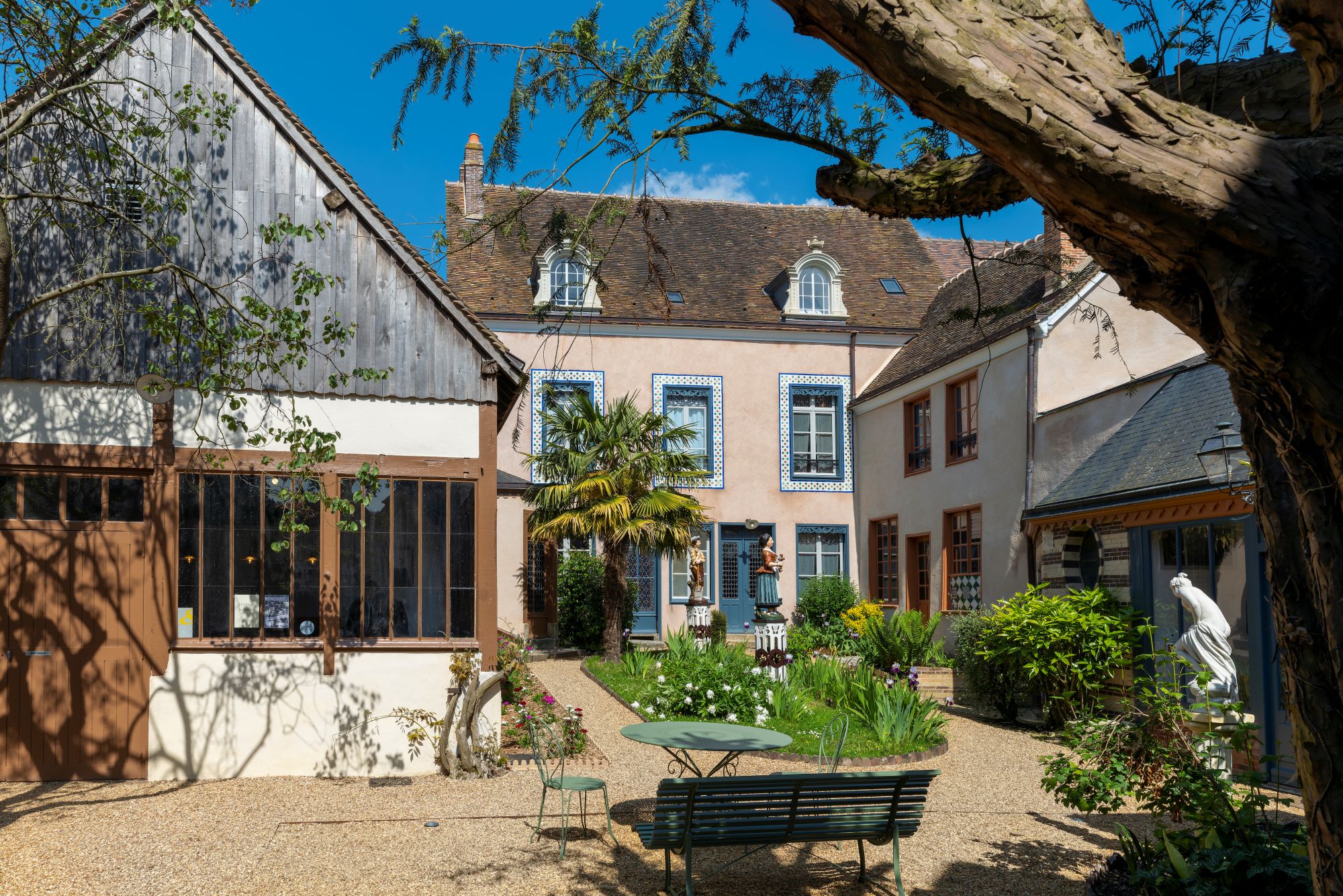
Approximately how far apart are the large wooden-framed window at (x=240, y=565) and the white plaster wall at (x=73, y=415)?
0.61 m

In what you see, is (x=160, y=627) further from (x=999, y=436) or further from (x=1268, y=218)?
(x=999, y=436)

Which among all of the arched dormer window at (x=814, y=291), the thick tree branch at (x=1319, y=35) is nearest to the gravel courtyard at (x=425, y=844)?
the thick tree branch at (x=1319, y=35)

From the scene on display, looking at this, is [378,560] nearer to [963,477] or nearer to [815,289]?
[963,477]

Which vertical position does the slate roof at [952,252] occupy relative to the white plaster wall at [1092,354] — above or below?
above

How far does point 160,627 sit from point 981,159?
7.74 meters

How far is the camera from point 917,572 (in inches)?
799

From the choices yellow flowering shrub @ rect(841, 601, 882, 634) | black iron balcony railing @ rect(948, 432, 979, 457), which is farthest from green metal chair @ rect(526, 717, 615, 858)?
black iron balcony railing @ rect(948, 432, 979, 457)

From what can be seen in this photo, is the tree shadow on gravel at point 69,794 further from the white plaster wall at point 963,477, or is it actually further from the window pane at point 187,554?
the white plaster wall at point 963,477

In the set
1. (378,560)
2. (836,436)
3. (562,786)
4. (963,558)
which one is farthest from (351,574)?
(836,436)

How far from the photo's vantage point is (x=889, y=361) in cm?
2284

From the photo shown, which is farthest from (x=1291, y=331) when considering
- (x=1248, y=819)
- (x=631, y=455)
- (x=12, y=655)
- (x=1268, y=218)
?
(x=631, y=455)

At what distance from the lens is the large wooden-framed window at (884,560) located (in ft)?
69.0

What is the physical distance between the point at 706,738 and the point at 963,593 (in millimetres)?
11760

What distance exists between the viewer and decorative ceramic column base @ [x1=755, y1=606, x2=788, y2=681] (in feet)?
45.3
